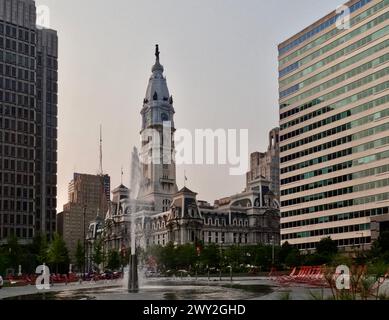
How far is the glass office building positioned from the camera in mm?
86125

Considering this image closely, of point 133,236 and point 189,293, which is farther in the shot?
point 133,236

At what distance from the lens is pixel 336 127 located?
312ft

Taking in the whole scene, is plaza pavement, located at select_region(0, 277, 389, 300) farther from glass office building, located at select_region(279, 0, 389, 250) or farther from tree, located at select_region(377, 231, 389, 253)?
glass office building, located at select_region(279, 0, 389, 250)

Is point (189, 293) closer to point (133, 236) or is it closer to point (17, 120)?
point (133, 236)

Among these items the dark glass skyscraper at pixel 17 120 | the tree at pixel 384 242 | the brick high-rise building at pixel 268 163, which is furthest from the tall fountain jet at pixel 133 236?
the brick high-rise building at pixel 268 163

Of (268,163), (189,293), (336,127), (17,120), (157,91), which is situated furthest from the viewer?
(157,91)

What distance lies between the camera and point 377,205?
281ft

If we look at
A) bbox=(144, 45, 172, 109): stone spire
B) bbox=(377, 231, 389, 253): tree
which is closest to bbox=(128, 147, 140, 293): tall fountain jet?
bbox=(377, 231, 389, 253): tree

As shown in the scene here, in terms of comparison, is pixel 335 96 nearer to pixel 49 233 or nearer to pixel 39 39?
pixel 49 233

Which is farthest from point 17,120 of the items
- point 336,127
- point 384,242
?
point 384,242

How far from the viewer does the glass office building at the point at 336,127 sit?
86.1 metres

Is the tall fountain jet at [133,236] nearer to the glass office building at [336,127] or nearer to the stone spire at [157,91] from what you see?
the glass office building at [336,127]

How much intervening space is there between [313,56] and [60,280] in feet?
197

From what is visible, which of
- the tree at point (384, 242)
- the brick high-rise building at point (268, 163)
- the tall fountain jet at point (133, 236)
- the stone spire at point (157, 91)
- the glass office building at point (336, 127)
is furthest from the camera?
the stone spire at point (157, 91)
